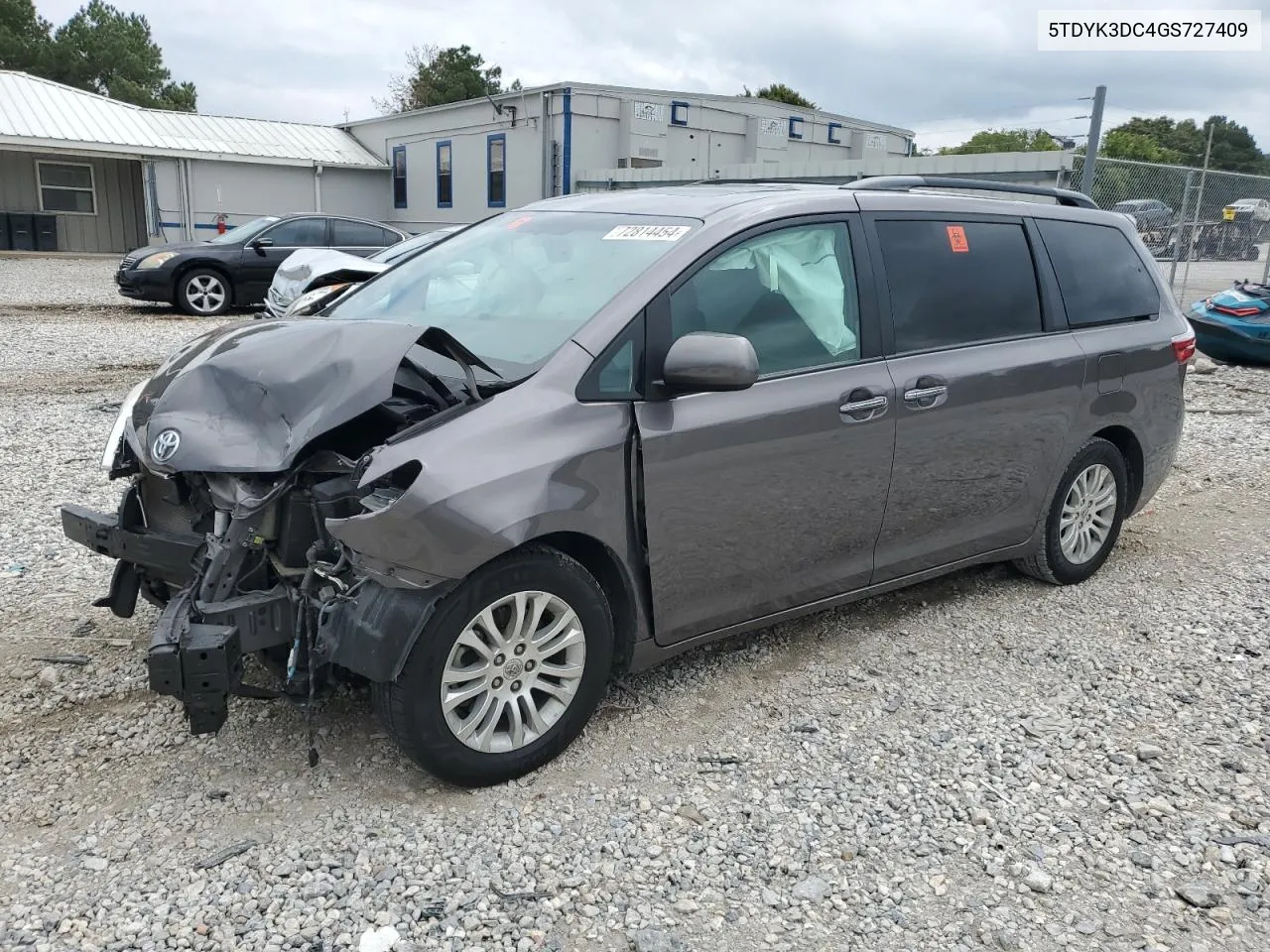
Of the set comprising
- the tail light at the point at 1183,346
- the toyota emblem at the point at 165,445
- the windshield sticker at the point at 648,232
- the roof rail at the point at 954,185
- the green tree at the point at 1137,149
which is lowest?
the toyota emblem at the point at 165,445

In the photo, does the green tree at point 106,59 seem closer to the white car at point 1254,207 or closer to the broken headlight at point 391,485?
the white car at point 1254,207

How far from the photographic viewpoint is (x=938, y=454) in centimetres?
408

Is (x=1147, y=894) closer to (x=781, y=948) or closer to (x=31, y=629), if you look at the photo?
(x=781, y=948)

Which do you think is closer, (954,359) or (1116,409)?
(954,359)

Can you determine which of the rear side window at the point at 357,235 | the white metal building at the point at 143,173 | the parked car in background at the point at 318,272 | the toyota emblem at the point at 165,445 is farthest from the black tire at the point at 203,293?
the white metal building at the point at 143,173

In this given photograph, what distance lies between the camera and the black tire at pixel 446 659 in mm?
2861

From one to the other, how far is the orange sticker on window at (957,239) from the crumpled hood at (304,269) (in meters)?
6.41

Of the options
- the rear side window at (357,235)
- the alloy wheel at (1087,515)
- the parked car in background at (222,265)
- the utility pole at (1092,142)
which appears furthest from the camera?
the rear side window at (357,235)

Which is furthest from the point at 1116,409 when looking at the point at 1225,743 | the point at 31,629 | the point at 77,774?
the point at 31,629

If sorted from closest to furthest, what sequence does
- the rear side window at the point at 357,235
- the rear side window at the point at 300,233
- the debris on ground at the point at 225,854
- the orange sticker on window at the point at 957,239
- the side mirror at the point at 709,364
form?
1. the debris on ground at the point at 225,854
2. the side mirror at the point at 709,364
3. the orange sticker on window at the point at 957,239
4. the rear side window at the point at 300,233
5. the rear side window at the point at 357,235

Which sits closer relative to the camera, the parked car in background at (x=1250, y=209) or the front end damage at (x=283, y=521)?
the front end damage at (x=283, y=521)

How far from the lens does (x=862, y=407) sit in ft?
12.3

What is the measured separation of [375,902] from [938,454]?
265 cm

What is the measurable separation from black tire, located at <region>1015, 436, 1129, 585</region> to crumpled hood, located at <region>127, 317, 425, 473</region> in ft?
10.4
